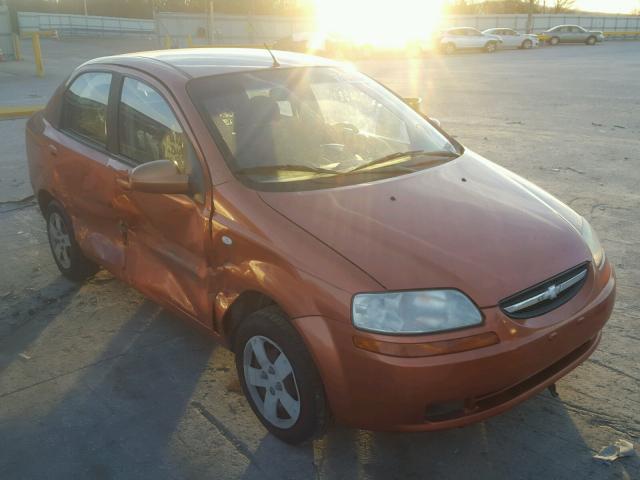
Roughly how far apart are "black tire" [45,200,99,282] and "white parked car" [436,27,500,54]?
33.9 metres

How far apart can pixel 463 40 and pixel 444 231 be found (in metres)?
35.6

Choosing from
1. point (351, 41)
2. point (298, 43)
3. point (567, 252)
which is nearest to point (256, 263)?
point (567, 252)

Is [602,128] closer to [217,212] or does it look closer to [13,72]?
[217,212]

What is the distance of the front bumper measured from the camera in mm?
2498

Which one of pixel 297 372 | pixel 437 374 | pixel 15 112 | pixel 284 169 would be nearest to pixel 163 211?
pixel 284 169

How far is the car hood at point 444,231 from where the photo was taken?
8.68 ft

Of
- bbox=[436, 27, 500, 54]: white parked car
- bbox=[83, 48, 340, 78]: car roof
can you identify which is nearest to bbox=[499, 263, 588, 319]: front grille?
bbox=[83, 48, 340, 78]: car roof

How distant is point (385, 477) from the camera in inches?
110

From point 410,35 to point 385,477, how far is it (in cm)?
3756

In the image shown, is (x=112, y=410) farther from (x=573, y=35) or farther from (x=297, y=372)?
(x=573, y=35)

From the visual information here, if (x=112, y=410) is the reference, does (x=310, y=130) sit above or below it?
above

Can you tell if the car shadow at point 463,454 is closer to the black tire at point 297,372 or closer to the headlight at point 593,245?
the black tire at point 297,372

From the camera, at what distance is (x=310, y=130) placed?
3.59 m

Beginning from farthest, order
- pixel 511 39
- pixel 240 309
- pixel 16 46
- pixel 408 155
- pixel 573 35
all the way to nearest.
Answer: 1. pixel 573 35
2. pixel 511 39
3. pixel 16 46
4. pixel 408 155
5. pixel 240 309
